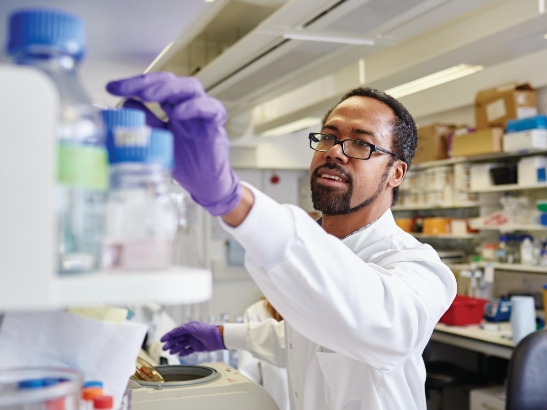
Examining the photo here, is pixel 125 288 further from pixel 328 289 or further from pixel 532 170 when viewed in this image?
pixel 532 170

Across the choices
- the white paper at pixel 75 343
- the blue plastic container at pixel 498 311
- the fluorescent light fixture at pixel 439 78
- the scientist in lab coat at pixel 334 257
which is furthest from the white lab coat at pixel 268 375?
the white paper at pixel 75 343

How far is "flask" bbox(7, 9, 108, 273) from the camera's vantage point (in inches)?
21.1

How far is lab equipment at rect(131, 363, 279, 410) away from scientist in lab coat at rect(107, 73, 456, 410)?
0.53 feet

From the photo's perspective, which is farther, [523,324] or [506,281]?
[506,281]

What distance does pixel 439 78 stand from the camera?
4.16 metres

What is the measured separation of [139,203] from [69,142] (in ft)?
A: 0.28

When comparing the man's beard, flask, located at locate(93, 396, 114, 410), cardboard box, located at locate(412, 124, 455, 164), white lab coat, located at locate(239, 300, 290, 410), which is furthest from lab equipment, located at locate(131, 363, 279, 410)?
cardboard box, located at locate(412, 124, 455, 164)

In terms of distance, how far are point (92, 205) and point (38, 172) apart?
68mm

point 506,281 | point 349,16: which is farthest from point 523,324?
point 349,16

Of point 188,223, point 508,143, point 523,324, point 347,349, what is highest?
point 508,143

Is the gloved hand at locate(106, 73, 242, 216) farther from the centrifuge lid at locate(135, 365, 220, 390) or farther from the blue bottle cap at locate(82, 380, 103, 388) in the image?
the centrifuge lid at locate(135, 365, 220, 390)

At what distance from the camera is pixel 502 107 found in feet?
15.6

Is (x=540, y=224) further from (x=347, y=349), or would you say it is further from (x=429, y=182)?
(x=347, y=349)

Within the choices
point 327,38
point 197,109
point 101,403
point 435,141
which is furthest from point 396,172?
point 435,141
